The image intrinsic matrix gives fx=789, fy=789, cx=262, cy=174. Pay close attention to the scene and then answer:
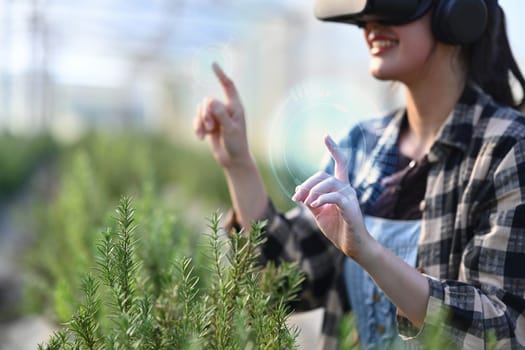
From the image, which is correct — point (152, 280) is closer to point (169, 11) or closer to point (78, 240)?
point (78, 240)

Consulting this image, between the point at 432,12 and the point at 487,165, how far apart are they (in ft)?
1.23

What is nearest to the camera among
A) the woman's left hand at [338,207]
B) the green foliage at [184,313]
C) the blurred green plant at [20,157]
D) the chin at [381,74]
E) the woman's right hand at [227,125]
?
the green foliage at [184,313]

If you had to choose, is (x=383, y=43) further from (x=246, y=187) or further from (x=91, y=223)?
(x=91, y=223)

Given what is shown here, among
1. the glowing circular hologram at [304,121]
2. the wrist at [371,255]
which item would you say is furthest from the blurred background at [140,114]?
the wrist at [371,255]

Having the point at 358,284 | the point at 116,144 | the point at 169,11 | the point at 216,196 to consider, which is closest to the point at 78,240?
the point at 358,284

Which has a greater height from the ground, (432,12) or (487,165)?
(432,12)

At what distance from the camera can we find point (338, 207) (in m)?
1.31

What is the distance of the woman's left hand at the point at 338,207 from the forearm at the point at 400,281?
0.08 feet

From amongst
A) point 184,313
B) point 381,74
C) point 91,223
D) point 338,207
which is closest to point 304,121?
point 381,74

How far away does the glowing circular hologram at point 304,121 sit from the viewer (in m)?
1.70

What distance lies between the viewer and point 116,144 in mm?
9953

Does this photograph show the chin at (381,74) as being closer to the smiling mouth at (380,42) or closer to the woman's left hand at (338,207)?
the smiling mouth at (380,42)

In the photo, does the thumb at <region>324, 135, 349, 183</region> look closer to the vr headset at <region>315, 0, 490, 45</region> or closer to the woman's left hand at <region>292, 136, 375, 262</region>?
the woman's left hand at <region>292, 136, 375, 262</region>

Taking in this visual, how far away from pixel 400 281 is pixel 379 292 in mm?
541
